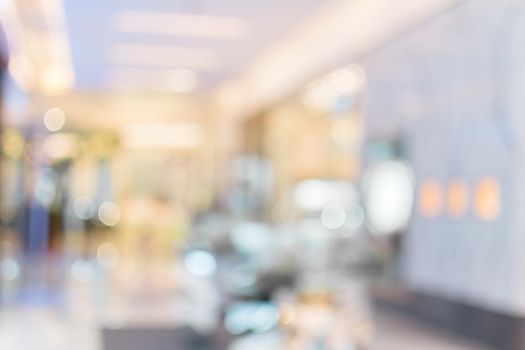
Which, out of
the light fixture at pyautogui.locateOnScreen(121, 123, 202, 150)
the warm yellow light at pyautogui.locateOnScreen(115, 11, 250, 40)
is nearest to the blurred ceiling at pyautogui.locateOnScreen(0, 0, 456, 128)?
the warm yellow light at pyautogui.locateOnScreen(115, 11, 250, 40)

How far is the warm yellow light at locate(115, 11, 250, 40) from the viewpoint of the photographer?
10031 mm

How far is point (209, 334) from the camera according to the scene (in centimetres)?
824

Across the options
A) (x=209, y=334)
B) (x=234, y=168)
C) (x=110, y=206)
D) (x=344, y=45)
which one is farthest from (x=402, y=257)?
(x=110, y=206)

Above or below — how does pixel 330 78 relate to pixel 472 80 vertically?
above

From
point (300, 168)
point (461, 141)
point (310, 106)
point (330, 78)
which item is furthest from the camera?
point (300, 168)

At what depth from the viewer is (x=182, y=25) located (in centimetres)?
1050

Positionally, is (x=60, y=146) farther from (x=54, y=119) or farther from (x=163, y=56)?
(x=163, y=56)

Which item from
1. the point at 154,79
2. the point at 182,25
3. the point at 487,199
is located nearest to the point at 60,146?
the point at 154,79

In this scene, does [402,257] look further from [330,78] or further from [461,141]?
[330,78]

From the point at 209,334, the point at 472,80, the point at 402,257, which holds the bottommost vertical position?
the point at 209,334

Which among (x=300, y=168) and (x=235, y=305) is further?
(x=300, y=168)

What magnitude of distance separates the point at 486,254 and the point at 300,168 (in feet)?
24.8

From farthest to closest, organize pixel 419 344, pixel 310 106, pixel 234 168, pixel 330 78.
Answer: pixel 234 168
pixel 310 106
pixel 330 78
pixel 419 344

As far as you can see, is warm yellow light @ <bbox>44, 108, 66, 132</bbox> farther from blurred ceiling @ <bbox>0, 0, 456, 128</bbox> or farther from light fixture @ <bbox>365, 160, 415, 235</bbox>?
light fixture @ <bbox>365, 160, 415, 235</bbox>
